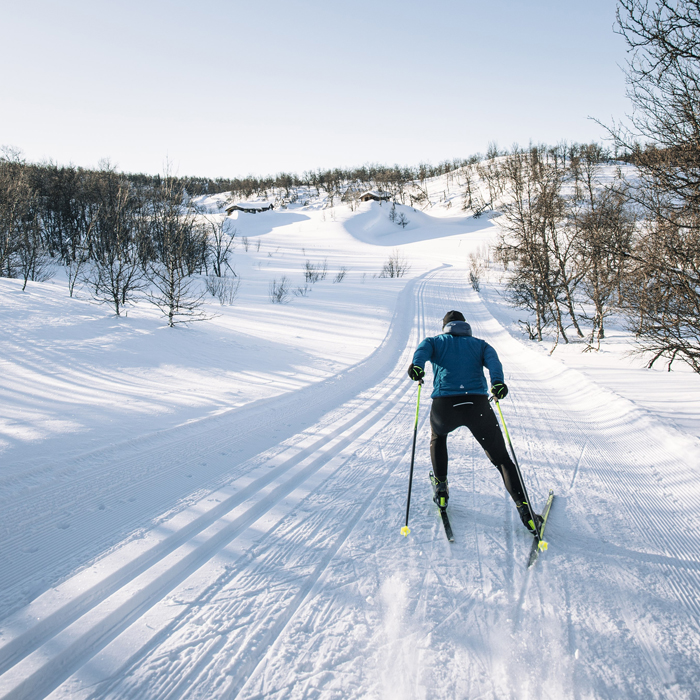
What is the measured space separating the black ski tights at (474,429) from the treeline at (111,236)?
8.54 metres

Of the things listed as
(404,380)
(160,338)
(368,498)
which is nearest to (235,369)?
(160,338)

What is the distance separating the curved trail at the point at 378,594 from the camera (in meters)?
1.97

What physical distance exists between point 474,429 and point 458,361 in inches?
23.3

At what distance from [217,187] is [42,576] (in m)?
127

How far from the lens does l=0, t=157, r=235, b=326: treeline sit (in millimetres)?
11039

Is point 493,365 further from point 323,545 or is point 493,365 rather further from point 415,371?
point 323,545

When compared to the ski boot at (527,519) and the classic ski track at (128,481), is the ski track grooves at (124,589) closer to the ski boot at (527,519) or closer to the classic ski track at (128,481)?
the classic ski track at (128,481)

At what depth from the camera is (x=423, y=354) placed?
347 cm

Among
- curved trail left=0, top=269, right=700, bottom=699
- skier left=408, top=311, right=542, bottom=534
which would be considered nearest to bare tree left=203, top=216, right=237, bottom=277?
skier left=408, top=311, right=542, bottom=534

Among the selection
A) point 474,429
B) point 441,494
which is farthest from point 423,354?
point 441,494

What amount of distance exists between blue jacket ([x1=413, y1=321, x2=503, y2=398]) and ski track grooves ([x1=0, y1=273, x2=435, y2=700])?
1310 millimetres

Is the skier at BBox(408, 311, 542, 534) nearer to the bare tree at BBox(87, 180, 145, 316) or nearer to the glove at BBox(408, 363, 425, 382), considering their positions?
the glove at BBox(408, 363, 425, 382)

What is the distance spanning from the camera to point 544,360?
9.46 meters

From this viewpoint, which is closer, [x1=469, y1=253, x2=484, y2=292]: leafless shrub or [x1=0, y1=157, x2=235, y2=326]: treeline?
[x1=0, y1=157, x2=235, y2=326]: treeline
